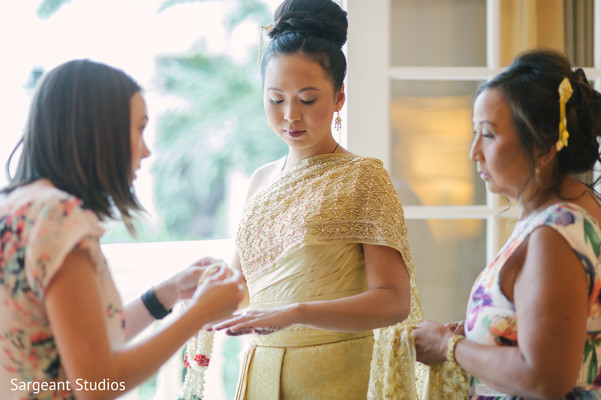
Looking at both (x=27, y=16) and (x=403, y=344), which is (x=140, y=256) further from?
(x=27, y=16)

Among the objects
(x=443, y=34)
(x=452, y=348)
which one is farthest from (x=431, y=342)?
(x=443, y=34)

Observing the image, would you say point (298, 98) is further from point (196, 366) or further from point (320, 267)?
point (196, 366)

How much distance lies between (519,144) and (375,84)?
1.03 meters

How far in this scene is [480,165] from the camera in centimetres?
123

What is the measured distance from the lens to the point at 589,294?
1.07m

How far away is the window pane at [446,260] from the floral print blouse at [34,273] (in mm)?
1474

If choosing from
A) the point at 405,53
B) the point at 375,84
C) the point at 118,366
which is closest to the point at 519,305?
the point at 118,366

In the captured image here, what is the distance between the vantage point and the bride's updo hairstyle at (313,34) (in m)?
1.49

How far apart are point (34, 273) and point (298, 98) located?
777 mm

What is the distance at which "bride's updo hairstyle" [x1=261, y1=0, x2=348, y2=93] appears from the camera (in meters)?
A: 1.49

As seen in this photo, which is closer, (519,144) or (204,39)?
(519,144)

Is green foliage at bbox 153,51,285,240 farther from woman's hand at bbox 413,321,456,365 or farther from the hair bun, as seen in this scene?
woman's hand at bbox 413,321,456,365

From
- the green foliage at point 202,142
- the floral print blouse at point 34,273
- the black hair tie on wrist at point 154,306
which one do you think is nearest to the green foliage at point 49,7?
the green foliage at point 202,142

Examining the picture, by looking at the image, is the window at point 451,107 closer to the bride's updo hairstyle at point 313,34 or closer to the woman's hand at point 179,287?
the bride's updo hairstyle at point 313,34
